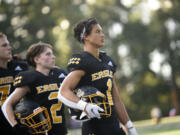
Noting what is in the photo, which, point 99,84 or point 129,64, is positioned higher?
point 99,84

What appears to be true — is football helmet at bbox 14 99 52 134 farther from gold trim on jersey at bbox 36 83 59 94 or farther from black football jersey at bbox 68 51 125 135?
black football jersey at bbox 68 51 125 135

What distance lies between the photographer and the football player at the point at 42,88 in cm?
496

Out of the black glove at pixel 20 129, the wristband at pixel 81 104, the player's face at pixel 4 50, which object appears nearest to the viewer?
the wristband at pixel 81 104

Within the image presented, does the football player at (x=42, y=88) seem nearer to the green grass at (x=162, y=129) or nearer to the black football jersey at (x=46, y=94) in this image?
the black football jersey at (x=46, y=94)

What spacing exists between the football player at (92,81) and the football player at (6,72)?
1640 millimetres

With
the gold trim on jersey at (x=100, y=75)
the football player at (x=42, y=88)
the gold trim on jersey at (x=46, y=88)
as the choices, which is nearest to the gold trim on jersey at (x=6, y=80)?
the football player at (x=42, y=88)

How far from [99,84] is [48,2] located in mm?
31081

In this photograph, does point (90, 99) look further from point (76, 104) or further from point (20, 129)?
point (20, 129)

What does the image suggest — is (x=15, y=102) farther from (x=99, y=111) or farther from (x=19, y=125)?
(x=99, y=111)

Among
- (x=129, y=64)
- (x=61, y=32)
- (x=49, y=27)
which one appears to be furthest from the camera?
(x=129, y=64)

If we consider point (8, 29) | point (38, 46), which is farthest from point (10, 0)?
point (38, 46)

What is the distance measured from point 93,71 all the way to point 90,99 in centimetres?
33

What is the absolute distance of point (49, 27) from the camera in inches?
1352

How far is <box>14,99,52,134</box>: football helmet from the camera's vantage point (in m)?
4.79
